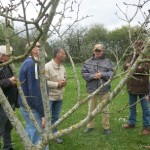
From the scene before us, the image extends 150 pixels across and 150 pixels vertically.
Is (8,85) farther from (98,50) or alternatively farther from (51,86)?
(98,50)

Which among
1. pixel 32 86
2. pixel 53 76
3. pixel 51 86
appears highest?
pixel 32 86

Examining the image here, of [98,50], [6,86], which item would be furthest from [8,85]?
[98,50]

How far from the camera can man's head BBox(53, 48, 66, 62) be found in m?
7.02

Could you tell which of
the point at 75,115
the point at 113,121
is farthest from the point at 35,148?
the point at 75,115

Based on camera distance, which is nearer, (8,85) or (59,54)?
(8,85)

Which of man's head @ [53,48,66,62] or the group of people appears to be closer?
the group of people

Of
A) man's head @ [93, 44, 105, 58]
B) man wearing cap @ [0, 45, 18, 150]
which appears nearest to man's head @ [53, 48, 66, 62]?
man's head @ [93, 44, 105, 58]

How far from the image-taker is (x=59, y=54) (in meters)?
7.06

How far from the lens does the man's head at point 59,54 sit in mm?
7021

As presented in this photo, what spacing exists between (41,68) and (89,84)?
5801mm

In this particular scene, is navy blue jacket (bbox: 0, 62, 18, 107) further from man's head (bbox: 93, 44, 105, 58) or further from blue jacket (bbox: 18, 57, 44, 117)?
man's head (bbox: 93, 44, 105, 58)

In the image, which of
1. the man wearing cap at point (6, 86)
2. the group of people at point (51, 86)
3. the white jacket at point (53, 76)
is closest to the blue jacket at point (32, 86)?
the group of people at point (51, 86)

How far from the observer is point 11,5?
2496 mm

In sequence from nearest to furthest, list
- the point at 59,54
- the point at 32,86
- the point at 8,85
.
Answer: the point at 32,86, the point at 8,85, the point at 59,54
